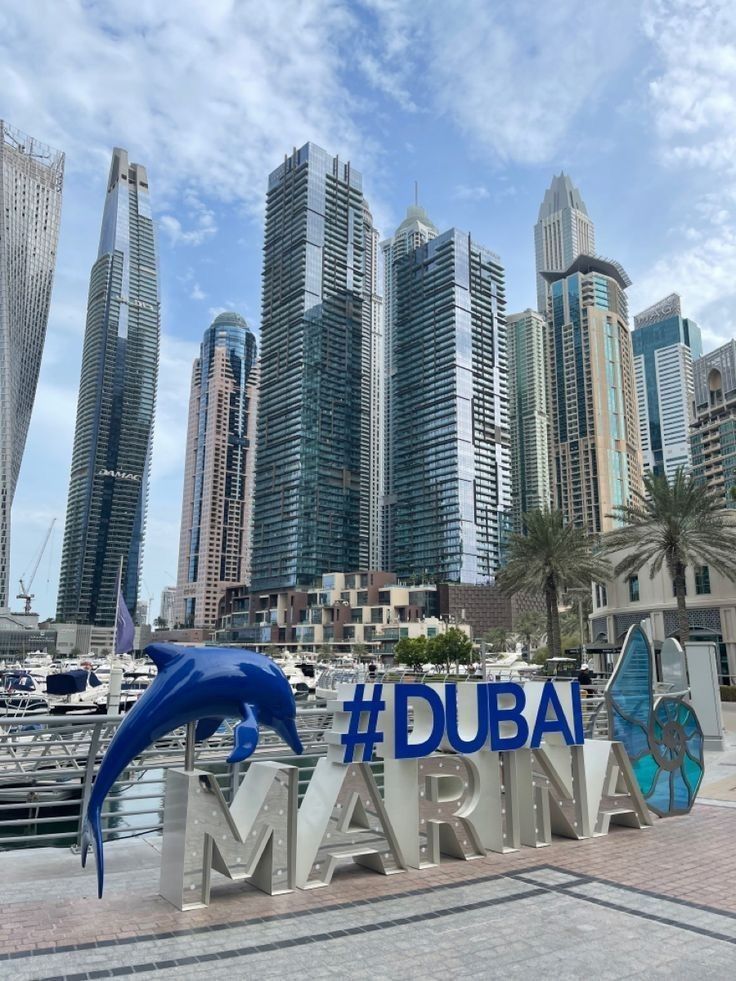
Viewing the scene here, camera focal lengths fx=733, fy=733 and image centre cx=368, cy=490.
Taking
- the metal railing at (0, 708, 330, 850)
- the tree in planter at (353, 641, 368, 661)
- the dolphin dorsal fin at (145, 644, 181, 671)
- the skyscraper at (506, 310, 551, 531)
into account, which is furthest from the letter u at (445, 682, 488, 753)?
the skyscraper at (506, 310, 551, 531)

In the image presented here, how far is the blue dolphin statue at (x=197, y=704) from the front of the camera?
20.7 feet

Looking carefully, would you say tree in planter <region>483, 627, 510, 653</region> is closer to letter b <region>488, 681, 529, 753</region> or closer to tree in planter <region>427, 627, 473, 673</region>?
tree in planter <region>427, 627, 473, 673</region>

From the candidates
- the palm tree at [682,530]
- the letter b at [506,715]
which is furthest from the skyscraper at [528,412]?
the letter b at [506,715]

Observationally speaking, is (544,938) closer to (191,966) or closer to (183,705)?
(191,966)

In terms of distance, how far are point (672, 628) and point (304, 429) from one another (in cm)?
12119

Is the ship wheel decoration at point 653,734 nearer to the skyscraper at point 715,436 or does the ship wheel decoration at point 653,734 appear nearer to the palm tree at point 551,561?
the palm tree at point 551,561

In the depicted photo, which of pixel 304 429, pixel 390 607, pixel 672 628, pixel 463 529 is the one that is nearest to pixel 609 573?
pixel 672 628

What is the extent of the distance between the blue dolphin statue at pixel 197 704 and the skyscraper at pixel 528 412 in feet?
546

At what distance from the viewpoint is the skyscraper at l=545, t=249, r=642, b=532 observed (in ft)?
527

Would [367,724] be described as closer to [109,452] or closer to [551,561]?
[551,561]

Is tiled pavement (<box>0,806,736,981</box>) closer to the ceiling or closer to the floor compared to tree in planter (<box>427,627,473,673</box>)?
closer to the floor

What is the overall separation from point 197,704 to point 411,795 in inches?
111

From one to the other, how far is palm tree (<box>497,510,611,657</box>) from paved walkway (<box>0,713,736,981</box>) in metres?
31.2

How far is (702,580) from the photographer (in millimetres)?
38938
